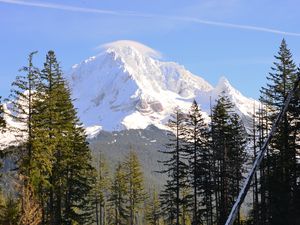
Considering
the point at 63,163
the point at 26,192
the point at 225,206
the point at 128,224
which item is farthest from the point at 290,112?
the point at 128,224

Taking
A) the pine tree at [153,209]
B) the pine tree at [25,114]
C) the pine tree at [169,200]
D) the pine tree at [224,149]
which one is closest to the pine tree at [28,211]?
the pine tree at [25,114]

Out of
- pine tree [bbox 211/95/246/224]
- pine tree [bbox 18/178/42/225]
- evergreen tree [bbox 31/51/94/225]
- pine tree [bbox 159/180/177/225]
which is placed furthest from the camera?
pine tree [bbox 159/180/177/225]

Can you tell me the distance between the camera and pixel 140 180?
73.6 meters

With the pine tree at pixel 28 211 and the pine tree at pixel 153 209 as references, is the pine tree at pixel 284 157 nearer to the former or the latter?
the pine tree at pixel 28 211

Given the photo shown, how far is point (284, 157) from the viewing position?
1423 inches

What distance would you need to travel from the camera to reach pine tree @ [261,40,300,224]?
3225cm

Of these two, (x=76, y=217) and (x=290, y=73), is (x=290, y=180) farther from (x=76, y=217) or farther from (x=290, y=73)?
(x=76, y=217)

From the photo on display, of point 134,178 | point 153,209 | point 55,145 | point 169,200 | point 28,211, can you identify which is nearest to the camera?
point 28,211

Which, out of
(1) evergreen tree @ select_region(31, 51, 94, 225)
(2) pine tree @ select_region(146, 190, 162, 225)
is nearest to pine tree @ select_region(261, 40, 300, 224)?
(1) evergreen tree @ select_region(31, 51, 94, 225)

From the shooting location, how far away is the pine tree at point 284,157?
32250mm

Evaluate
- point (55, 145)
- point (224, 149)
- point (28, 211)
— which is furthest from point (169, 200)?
point (28, 211)

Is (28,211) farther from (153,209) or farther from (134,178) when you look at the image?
(153,209)

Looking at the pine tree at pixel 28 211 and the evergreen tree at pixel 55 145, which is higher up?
the evergreen tree at pixel 55 145

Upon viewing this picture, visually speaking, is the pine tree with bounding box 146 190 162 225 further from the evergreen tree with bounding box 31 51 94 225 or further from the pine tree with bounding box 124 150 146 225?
the evergreen tree with bounding box 31 51 94 225
